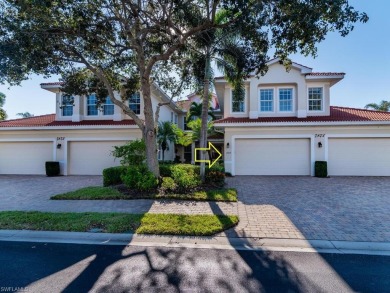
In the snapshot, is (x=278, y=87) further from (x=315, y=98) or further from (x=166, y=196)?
(x=166, y=196)

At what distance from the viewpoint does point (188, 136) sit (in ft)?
63.9

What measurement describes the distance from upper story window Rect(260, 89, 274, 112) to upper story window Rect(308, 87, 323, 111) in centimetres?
266

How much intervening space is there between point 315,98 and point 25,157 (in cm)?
2122

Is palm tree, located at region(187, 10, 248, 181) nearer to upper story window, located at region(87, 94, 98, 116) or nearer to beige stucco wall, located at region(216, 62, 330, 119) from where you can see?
beige stucco wall, located at region(216, 62, 330, 119)

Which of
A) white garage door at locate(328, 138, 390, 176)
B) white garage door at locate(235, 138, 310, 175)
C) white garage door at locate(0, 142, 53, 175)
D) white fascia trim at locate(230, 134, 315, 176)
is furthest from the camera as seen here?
white garage door at locate(0, 142, 53, 175)

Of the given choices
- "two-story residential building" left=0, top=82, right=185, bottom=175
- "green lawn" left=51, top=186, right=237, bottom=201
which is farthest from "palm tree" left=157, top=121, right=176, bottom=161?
"green lawn" left=51, top=186, right=237, bottom=201

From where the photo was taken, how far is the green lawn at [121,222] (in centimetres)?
575

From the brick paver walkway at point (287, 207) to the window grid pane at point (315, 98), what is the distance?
20.8 feet

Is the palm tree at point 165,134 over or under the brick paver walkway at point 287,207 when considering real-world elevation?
over

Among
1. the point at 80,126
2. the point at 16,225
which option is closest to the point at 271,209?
the point at 16,225

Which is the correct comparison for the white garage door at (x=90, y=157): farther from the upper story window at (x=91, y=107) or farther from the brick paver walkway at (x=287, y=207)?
the brick paver walkway at (x=287, y=207)

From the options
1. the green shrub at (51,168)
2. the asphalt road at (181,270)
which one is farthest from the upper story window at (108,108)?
the asphalt road at (181,270)

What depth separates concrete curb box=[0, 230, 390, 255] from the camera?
15.9ft

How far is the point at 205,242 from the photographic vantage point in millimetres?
5184
